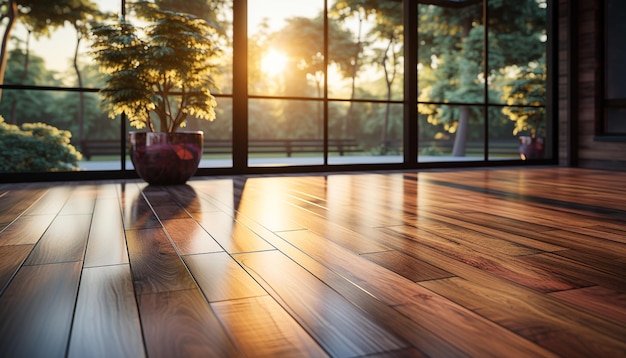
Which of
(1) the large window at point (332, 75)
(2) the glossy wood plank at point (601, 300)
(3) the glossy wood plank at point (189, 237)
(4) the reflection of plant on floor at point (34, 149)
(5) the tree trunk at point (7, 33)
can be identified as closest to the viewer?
(2) the glossy wood plank at point (601, 300)

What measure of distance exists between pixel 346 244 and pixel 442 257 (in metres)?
0.32

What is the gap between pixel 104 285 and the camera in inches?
47.1

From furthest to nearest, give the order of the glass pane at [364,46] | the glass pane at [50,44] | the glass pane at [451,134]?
1. the glass pane at [364,46]
2. the glass pane at [451,134]
3. the glass pane at [50,44]

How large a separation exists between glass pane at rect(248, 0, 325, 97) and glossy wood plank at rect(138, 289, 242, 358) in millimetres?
15284

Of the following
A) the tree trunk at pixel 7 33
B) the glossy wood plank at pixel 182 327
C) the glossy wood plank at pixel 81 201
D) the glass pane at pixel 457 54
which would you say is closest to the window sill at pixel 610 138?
the glossy wood plank at pixel 81 201

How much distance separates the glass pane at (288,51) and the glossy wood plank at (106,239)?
13979 millimetres

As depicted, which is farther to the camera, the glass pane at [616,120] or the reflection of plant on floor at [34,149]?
the reflection of plant on floor at [34,149]

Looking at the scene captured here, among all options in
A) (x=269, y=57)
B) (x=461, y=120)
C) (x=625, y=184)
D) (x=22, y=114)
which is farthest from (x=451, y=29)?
(x=22, y=114)

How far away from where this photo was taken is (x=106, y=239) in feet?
5.76

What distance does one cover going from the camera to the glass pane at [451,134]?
12312 mm

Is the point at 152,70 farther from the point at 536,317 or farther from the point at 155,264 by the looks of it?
the point at 536,317

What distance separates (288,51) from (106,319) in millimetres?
16984

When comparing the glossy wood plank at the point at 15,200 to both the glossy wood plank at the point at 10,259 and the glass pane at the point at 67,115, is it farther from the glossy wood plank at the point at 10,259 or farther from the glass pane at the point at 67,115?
the glass pane at the point at 67,115

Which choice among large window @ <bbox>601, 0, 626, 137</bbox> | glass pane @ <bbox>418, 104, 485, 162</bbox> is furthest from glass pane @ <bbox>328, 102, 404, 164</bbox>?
large window @ <bbox>601, 0, 626, 137</bbox>
